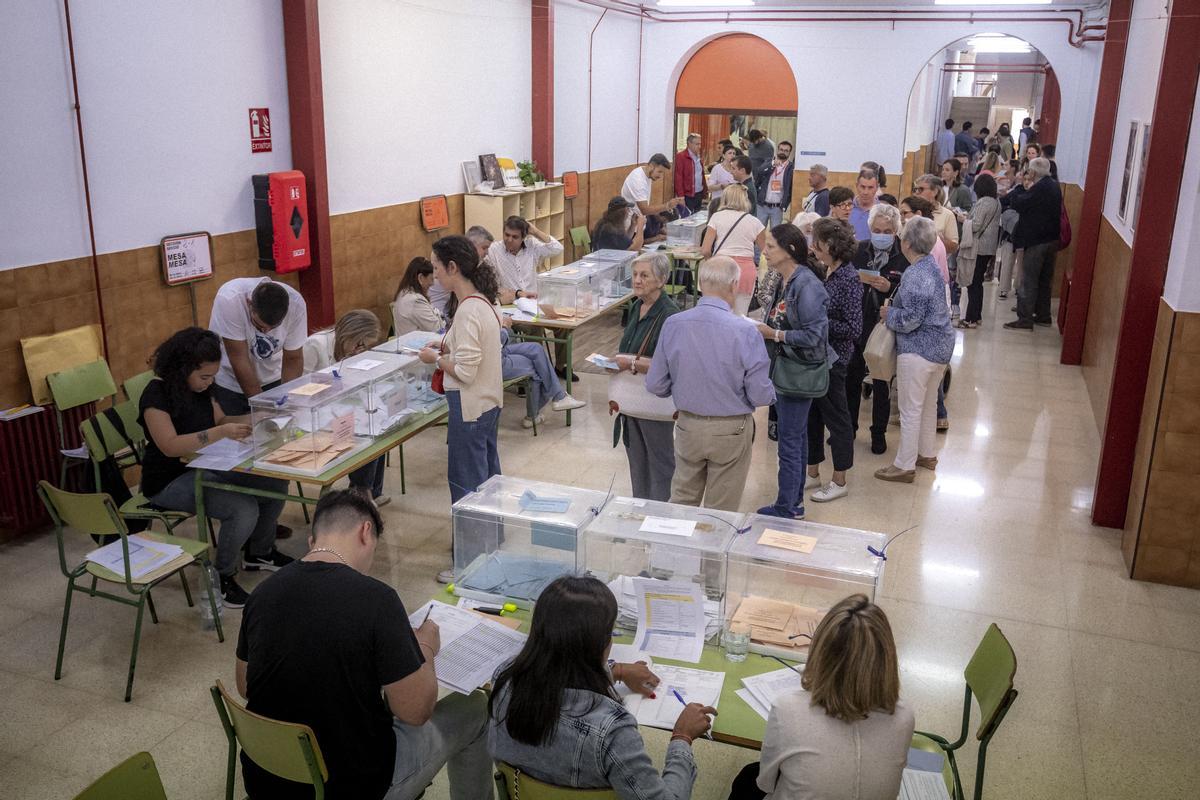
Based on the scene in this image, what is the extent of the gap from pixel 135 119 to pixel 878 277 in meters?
5.26

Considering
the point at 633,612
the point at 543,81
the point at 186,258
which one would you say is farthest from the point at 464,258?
the point at 543,81

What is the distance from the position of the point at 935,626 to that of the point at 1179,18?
3.53m

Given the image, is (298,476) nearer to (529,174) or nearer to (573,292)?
(573,292)

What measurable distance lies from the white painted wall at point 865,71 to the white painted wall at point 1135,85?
4923mm

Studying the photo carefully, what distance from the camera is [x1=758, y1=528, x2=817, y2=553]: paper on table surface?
3668 mm

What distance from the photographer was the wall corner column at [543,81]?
38.9ft

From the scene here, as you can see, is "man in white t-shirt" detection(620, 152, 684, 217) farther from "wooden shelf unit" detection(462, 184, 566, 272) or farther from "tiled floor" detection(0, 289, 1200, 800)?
"tiled floor" detection(0, 289, 1200, 800)

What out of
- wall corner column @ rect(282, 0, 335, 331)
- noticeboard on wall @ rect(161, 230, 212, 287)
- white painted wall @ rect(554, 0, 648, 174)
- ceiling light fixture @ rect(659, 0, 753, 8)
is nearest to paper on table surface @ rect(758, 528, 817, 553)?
noticeboard on wall @ rect(161, 230, 212, 287)

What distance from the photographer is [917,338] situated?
21.9 feet

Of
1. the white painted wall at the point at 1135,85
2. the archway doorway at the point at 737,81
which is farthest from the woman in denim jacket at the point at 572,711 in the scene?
the archway doorway at the point at 737,81

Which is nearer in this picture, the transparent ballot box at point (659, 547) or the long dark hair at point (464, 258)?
the transparent ballot box at point (659, 547)

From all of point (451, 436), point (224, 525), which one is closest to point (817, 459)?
point (451, 436)

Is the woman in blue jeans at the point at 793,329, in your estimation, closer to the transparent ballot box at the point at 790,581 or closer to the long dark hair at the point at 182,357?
the transparent ballot box at the point at 790,581

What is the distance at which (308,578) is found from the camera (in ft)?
9.42
